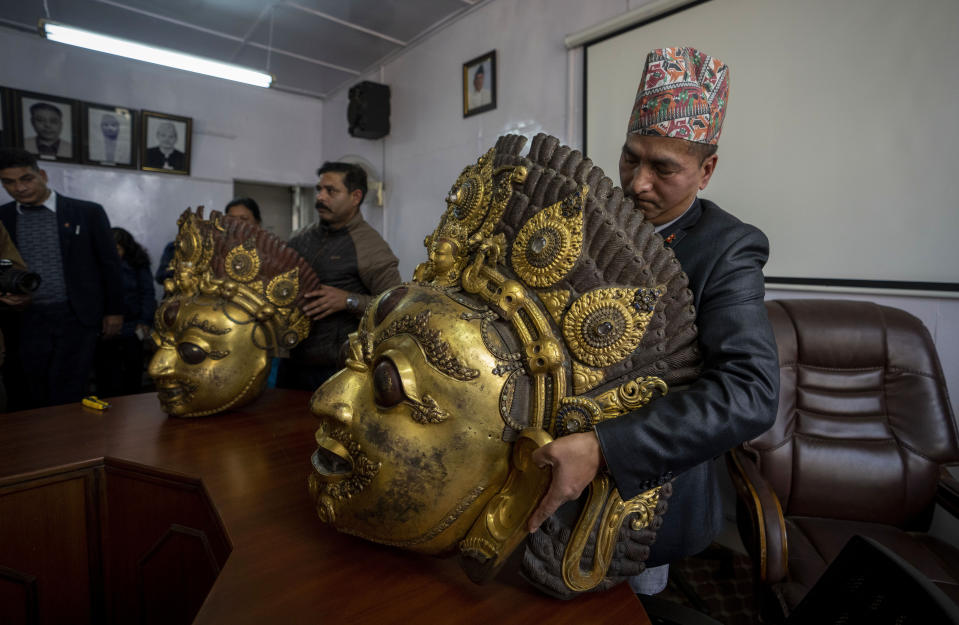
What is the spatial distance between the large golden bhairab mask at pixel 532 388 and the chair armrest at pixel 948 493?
133 centimetres

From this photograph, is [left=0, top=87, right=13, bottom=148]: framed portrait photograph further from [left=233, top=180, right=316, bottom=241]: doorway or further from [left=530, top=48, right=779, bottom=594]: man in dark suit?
[left=530, top=48, right=779, bottom=594]: man in dark suit

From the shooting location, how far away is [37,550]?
1326 mm

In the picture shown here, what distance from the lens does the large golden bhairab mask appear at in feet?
2.46

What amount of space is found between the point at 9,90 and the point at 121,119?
2.51 feet

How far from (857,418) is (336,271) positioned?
201cm

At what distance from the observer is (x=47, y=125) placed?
14.2 ft

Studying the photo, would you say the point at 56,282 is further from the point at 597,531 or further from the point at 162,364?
the point at 597,531

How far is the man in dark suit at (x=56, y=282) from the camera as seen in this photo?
9.33ft

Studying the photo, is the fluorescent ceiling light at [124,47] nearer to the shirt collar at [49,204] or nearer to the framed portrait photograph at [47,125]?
the shirt collar at [49,204]

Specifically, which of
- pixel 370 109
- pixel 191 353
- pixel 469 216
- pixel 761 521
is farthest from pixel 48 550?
pixel 370 109

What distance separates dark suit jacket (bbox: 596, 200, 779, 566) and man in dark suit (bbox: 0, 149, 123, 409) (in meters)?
3.37

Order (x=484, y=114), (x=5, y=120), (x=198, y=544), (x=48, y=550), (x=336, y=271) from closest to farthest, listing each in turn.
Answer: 1. (x=198, y=544)
2. (x=48, y=550)
3. (x=336, y=271)
4. (x=484, y=114)
5. (x=5, y=120)

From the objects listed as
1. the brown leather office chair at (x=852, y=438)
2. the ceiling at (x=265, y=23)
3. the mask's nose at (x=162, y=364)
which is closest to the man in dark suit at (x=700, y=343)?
the brown leather office chair at (x=852, y=438)

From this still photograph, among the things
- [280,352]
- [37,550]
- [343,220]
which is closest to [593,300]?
[280,352]
